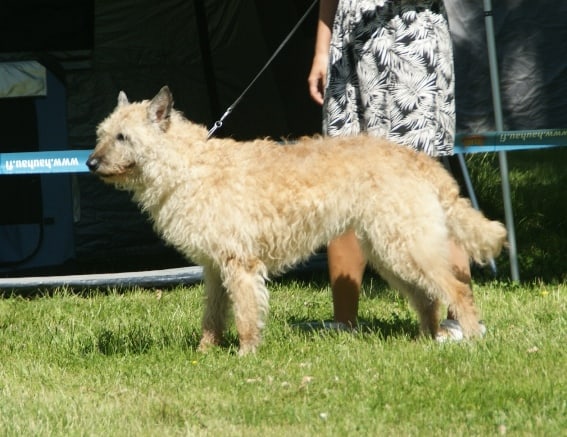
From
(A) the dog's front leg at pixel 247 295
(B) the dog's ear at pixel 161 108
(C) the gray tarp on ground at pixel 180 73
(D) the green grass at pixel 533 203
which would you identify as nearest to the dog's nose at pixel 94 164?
(B) the dog's ear at pixel 161 108

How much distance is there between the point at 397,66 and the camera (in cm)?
529

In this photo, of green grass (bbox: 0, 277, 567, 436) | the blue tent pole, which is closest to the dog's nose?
green grass (bbox: 0, 277, 567, 436)

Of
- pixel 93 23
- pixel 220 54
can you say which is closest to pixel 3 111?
pixel 93 23

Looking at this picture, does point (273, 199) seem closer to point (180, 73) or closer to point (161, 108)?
point (161, 108)

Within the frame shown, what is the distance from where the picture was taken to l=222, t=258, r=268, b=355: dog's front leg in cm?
518

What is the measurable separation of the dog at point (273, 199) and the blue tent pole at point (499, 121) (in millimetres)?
1846

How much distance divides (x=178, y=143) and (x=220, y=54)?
427 centimetres

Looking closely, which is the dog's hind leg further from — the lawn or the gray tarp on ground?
the gray tarp on ground

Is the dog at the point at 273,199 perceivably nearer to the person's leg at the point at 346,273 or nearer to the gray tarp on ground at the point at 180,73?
the person's leg at the point at 346,273

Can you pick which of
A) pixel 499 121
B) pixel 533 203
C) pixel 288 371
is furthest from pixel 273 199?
pixel 533 203

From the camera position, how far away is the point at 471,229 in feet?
17.2

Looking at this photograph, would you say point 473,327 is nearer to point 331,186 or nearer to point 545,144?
point 331,186

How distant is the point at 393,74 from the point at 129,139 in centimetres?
138

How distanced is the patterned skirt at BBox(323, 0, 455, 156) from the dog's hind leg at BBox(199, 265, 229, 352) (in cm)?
114
